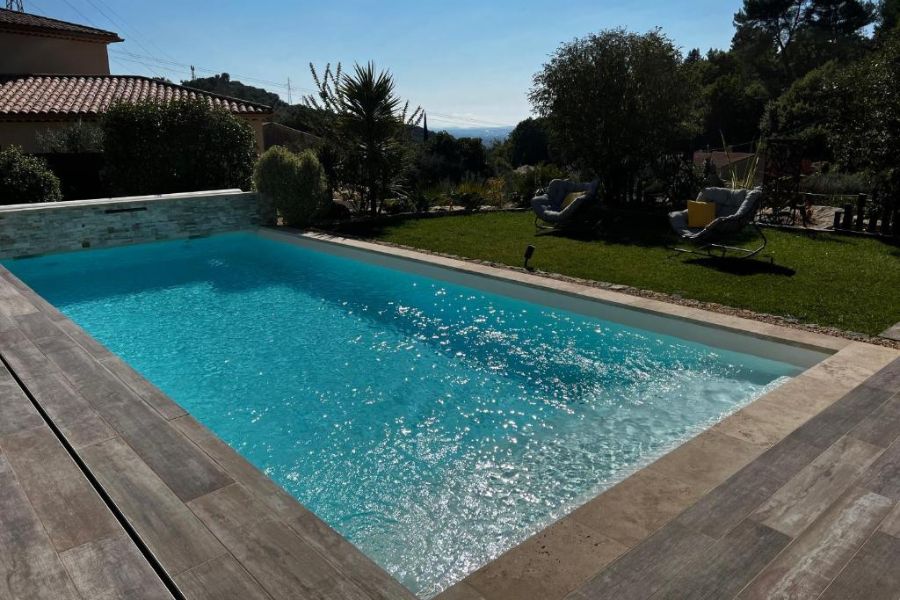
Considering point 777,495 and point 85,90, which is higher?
point 85,90

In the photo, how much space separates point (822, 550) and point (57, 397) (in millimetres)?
4189

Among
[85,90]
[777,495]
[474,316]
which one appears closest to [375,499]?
[777,495]

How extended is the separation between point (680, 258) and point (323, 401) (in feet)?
20.7

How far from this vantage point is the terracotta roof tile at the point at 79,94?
16.1 metres

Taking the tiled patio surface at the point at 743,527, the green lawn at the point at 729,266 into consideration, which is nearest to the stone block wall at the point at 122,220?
the green lawn at the point at 729,266

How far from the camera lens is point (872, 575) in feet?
7.52

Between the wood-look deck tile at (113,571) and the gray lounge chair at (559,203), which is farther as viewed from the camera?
the gray lounge chair at (559,203)

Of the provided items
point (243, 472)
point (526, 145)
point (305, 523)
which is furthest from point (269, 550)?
point (526, 145)

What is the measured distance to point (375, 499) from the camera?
12.9 feet

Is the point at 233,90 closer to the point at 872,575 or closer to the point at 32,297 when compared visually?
the point at 32,297

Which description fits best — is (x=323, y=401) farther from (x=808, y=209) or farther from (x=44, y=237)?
(x=808, y=209)

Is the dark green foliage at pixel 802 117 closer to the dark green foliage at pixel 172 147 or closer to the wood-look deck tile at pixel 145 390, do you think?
the dark green foliage at pixel 172 147

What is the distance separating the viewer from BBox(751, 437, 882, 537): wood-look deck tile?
8.83 ft

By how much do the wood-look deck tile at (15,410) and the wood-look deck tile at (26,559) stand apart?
0.76m
